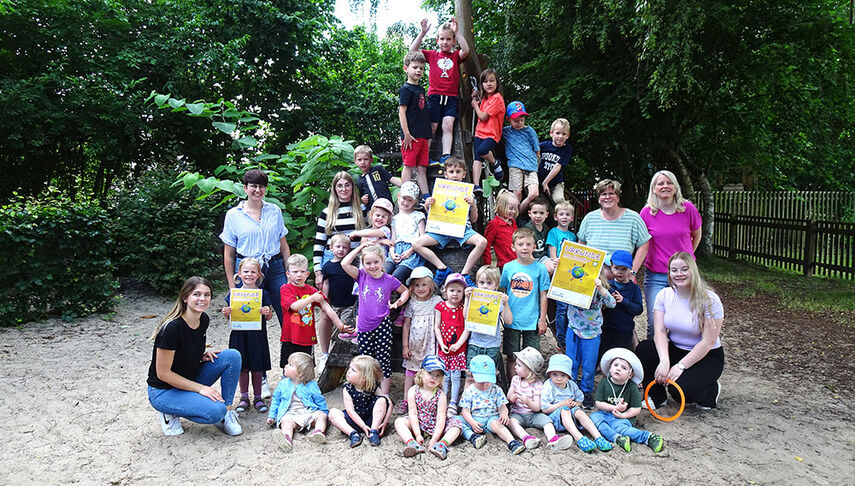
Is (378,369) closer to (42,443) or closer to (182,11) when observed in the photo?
(42,443)

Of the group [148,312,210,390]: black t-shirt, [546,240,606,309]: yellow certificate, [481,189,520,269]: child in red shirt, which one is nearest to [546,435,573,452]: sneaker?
[546,240,606,309]: yellow certificate

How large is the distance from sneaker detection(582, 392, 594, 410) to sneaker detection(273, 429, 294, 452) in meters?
2.27

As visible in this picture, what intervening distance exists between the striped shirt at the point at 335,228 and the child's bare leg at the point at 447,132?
4.58 feet

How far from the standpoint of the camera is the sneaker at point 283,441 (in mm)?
3654

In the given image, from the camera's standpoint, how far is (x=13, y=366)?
18.6 ft

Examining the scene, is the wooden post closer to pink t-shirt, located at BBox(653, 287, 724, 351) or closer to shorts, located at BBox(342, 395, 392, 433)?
pink t-shirt, located at BBox(653, 287, 724, 351)

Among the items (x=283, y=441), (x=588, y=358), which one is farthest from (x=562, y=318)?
(x=283, y=441)

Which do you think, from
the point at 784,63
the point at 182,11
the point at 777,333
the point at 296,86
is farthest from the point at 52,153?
the point at 784,63

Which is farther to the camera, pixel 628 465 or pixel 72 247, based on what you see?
pixel 72 247

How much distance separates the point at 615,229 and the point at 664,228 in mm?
439

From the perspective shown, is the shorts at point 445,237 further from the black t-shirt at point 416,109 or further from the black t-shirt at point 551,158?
the black t-shirt at point 551,158

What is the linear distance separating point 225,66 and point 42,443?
10741mm

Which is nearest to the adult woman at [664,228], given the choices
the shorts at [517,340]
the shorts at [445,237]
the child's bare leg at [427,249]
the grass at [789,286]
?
the shorts at [517,340]

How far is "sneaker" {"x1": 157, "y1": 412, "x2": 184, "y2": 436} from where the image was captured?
3.92 meters
